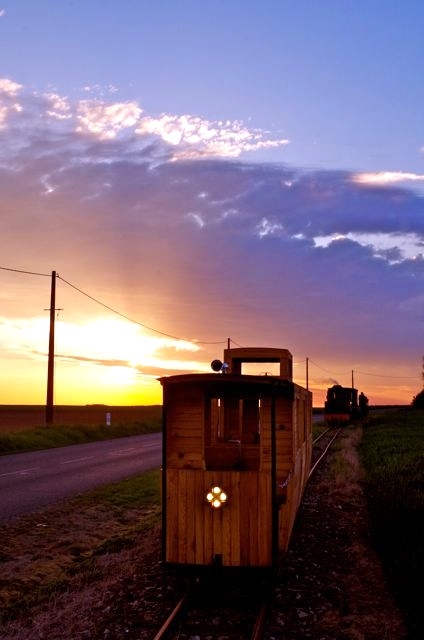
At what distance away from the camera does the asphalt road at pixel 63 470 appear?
17.9 meters

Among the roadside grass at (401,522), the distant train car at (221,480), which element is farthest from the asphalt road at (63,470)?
the roadside grass at (401,522)

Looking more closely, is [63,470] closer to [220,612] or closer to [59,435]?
[59,435]

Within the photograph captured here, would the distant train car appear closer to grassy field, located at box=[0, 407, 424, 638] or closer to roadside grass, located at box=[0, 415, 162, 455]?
grassy field, located at box=[0, 407, 424, 638]

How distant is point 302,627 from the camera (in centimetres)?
848

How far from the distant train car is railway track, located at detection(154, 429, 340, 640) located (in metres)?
0.46

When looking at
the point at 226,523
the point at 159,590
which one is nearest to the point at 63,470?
the point at 159,590

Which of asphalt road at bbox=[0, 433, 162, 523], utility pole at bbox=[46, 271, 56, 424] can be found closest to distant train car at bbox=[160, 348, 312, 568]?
asphalt road at bbox=[0, 433, 162, 523]

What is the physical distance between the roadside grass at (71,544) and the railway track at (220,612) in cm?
188

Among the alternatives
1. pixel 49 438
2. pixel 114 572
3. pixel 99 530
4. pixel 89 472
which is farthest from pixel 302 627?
pixel 49 438

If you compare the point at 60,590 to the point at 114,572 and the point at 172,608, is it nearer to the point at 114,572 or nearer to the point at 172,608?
the point at 114,572

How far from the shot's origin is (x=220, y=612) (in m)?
8.96

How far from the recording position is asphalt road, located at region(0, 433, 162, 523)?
17.9 meters

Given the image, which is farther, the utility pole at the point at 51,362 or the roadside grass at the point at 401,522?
the utility pole at the point at 51,362

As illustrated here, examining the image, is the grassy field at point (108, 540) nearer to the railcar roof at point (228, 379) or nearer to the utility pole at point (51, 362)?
the railcar roof at point (228, 379)
